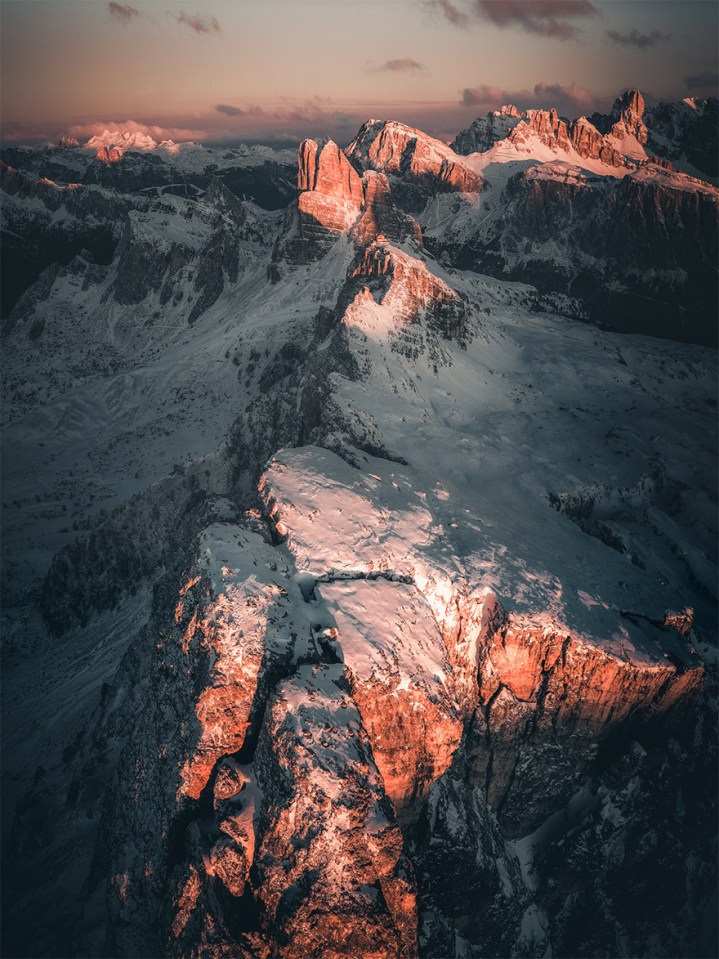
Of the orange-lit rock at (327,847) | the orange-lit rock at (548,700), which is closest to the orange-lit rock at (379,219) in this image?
the orange-lit rock at (548,700)

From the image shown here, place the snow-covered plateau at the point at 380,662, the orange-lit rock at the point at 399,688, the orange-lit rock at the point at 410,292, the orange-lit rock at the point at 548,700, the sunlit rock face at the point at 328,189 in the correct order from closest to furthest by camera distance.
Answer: the snow-covered plateau at the point at 380,662 < the orange-lit rock at the point at 399,688 < the orange-lit rock at the point at 548,700 < the orange-lit rock at the point at 410,292 < the sunlit rock face at the point at 328,189

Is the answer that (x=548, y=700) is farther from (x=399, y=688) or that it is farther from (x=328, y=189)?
(x=328, y=189)

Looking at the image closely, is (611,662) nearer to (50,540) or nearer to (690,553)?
(690,553)

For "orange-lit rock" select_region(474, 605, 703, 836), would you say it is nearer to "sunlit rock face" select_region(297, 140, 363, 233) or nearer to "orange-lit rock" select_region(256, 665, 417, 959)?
"orange-lit rock" select_region(256, 665, 417, 959)

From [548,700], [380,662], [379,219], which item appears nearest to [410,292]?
[379,219]

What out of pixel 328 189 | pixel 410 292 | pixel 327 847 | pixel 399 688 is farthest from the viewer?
pixel 328 189

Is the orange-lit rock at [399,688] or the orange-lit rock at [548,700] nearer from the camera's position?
the orange-lit rock at [399,688]

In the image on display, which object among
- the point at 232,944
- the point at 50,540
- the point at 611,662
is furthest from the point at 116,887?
the point at 50,540

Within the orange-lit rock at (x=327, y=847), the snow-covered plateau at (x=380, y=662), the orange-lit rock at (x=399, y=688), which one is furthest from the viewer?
the orange-lit rock at (x=399, y=688)

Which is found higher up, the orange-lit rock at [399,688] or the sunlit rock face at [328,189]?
the sunlit rock face at [328,189]

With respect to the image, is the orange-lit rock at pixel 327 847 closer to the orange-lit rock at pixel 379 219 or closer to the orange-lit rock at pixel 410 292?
the orange-lit rock at pixel 410 292
